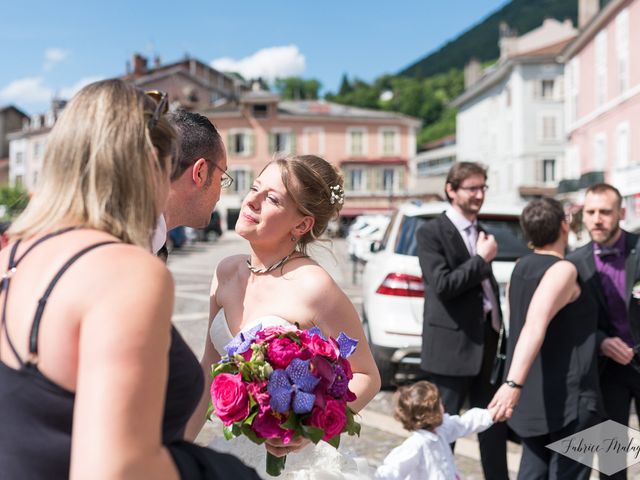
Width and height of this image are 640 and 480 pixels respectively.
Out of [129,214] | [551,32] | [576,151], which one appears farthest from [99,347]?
[551,32]

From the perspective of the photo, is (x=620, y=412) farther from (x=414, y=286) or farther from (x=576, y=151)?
(x=576, y=151)

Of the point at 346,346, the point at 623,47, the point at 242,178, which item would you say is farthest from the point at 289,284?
the point at 242,178

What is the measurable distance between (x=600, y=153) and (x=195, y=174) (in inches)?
1430

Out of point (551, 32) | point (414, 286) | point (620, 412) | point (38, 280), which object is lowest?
point (620, 412)

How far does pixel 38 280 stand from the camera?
51.8 inches

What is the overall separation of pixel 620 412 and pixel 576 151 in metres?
38.9

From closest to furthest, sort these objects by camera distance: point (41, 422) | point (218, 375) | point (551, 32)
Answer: point (41, 422), point (218, 375), point (551, 32)

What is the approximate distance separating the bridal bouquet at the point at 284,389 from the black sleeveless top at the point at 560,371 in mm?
1722

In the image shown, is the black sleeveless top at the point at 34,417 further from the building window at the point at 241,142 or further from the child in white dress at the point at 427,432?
the building window at the point at 241,142

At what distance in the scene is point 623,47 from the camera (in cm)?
3162

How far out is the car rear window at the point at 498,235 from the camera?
6.34 meters

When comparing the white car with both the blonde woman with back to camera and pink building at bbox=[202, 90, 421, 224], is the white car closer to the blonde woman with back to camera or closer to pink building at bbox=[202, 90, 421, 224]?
the blonde woman with back to camera

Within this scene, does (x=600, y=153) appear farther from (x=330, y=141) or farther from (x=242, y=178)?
(x=242, y=178)

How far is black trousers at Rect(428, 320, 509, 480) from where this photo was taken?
412cm
